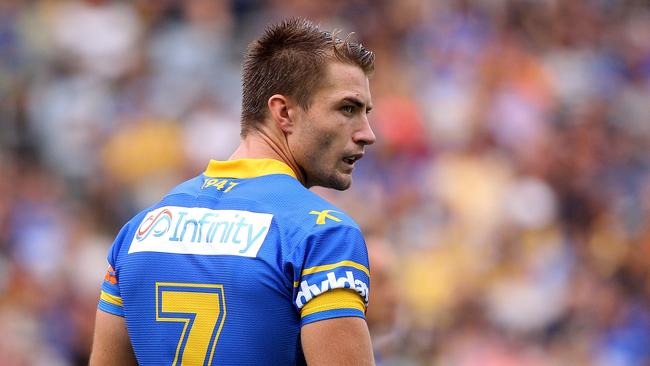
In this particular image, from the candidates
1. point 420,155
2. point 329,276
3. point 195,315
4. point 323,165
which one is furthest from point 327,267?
point 420,155

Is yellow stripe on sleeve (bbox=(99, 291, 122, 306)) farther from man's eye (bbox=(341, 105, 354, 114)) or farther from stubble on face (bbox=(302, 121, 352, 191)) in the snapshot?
man's eye (bbox=(341, 105, 354, 114))

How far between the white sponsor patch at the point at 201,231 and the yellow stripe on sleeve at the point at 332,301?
0.21m

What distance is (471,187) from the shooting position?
406 inches

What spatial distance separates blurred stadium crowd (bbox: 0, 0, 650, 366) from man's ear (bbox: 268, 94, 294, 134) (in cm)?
505

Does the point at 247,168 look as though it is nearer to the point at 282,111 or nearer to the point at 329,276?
the point at 282,111

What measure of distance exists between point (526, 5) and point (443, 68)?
1.55 m

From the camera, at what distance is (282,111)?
11.0 ft

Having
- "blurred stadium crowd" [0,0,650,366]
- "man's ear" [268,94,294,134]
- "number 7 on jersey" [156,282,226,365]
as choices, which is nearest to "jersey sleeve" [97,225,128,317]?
"number 7 on jersey" [156,282,226,365]

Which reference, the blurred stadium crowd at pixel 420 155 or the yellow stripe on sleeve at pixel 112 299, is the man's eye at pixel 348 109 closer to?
the yellow stripe on sleeve at pixel 112 299

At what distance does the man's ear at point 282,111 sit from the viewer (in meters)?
3.35

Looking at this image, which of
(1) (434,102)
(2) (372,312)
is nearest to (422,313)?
(1) (434,102)

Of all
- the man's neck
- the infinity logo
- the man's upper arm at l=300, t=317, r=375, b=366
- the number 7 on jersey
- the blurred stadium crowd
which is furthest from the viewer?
the blurred stadium crowd

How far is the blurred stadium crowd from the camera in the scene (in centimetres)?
933

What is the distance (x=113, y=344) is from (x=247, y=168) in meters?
0.63
